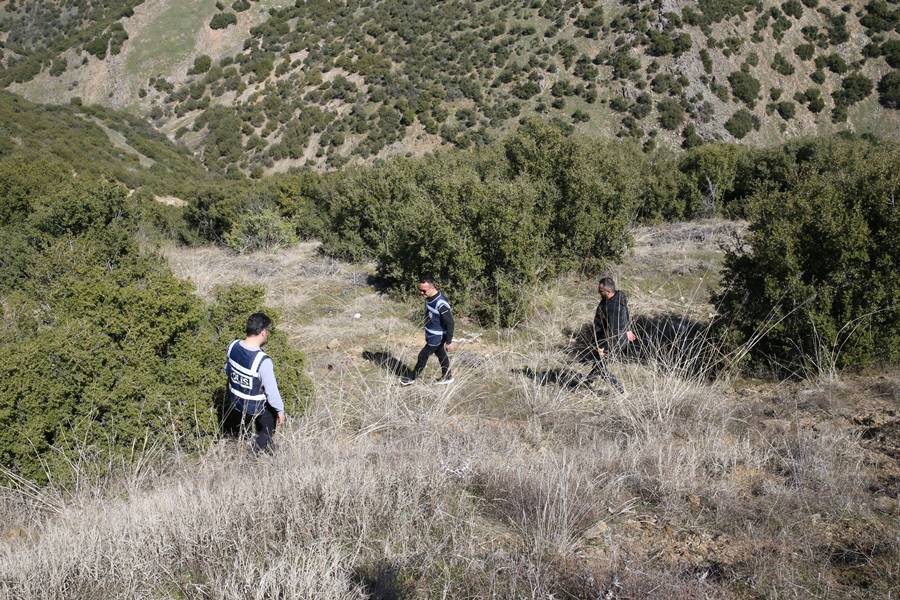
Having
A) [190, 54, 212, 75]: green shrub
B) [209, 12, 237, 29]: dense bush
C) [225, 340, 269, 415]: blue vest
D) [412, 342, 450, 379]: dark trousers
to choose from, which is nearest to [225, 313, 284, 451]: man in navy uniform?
[225, 340, 269, 415]: blue vest

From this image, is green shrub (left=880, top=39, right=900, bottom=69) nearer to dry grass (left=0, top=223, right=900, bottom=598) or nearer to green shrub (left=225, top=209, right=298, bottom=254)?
green shrub (left=225, top=209, right=298, bottom=254)

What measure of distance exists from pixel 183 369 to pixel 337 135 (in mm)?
35463

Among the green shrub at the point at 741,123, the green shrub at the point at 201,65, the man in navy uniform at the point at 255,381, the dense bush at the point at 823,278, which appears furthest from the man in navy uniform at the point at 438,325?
the green shrub at the point at 201,65

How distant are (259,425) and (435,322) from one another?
93.8 inches

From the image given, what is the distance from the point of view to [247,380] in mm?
3732

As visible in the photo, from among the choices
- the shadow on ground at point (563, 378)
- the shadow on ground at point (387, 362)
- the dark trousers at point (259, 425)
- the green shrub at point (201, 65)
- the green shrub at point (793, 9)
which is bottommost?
the shadow on ground at point (387, 362)

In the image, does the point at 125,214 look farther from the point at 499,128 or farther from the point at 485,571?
the point at 499,128

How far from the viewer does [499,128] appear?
112ft

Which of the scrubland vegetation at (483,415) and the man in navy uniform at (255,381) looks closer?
the scrubland vegetation at (483,415)

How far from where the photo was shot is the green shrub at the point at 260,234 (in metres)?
13.8

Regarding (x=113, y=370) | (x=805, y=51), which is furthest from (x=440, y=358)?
(x=805, y=51)

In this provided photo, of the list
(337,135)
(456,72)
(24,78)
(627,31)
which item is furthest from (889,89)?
(24,78)

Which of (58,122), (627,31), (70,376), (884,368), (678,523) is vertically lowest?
(884,368)

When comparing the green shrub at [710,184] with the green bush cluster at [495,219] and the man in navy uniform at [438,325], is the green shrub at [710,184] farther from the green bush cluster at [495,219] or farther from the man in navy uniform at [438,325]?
the man in navy uniform at [438,325]
